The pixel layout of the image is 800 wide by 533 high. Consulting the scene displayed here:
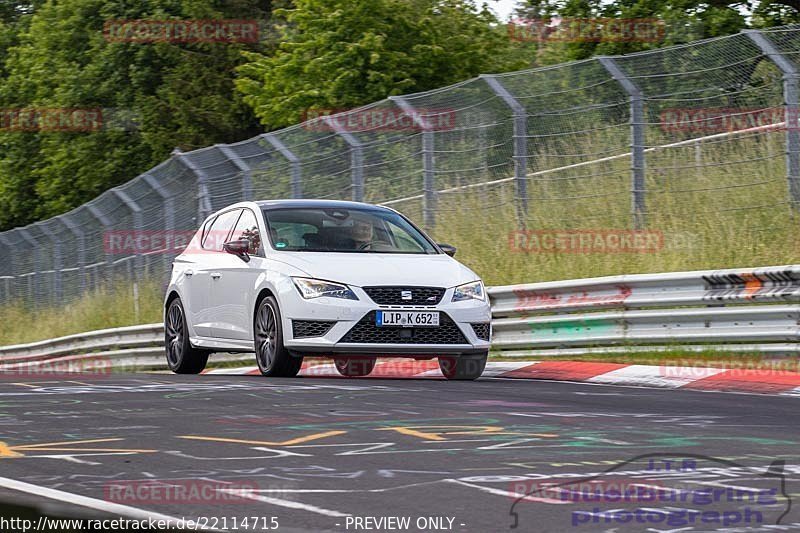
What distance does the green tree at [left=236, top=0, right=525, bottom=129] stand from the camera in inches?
1436

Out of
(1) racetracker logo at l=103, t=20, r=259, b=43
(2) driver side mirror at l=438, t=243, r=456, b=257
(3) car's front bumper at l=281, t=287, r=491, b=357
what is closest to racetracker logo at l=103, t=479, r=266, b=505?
(3) car's front bumper at l=281, t=287, r=491, b=357

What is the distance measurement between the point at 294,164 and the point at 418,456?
42.1 ft

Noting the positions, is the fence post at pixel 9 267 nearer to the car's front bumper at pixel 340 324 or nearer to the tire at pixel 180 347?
the tire at pixel 180 347

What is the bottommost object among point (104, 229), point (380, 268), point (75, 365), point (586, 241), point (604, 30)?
point (75, 365)

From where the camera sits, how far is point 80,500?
221 inches

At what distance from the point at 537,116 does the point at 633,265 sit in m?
2.06

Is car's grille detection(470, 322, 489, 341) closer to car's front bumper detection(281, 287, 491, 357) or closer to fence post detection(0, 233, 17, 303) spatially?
car's front bumper detection(281, 287, 491, 357)

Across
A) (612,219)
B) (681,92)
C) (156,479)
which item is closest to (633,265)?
(612,219)

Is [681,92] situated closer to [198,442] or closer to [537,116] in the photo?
[537,116]

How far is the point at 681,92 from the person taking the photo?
15.4 meters

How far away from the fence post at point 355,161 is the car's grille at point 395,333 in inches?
255

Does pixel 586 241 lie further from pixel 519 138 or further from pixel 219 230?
pixel 219 230

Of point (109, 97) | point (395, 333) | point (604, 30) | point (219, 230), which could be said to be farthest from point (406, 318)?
point (109, 97)

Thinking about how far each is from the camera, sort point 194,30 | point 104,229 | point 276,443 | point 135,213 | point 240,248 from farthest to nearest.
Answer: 1. point 194,30
2. point 104,229
3. point 135,213
4. point 240,248
5. point 276,443
